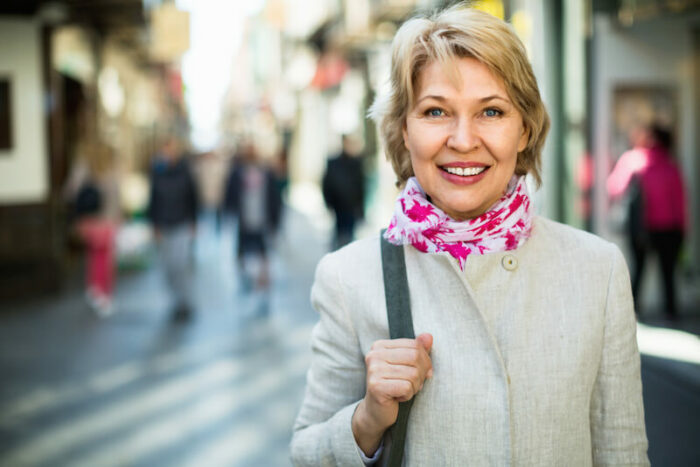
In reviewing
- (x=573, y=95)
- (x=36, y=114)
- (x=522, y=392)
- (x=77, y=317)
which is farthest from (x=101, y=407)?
(x=36, y=114)

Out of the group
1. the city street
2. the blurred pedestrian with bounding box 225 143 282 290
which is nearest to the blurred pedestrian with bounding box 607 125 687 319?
the city street

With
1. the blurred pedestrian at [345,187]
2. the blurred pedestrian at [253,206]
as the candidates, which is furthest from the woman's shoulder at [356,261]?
the blurred pedestrian at [345,187]

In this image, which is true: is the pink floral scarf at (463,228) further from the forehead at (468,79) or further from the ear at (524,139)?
the forehead at (468,79)

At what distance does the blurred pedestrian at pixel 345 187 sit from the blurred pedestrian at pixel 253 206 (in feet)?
3.86

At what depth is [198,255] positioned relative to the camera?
15953 millimetres

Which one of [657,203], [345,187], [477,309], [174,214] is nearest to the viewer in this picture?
[477,309]

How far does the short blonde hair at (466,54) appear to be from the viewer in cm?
172

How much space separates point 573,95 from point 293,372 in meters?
5.07

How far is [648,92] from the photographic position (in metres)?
9.70

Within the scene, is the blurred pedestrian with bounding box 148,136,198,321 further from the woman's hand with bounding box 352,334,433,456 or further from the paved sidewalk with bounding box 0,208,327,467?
the woman's hand with bounding box 352,334,433,456

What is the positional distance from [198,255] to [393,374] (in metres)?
14.7

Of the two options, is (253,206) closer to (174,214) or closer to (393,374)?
(174,214)

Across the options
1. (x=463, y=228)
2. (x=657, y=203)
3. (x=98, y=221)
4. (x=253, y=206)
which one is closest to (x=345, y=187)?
(x=253, y=206)

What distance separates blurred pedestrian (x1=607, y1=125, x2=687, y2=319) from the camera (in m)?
7.55
